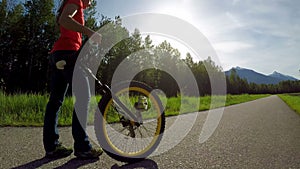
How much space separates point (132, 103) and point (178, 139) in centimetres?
128

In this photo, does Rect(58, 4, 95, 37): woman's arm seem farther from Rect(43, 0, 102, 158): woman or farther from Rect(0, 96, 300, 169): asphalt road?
Rect(0, 96, 300, 169): asphalt road

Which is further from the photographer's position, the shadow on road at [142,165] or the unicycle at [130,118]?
the unicycle at [130,118]

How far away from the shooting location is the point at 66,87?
295cm

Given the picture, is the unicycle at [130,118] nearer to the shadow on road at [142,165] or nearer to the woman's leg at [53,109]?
the shadow on road at [142,165]

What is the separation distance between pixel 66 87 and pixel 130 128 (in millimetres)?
860

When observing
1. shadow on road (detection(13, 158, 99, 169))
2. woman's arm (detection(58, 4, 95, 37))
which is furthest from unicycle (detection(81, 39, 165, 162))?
woman's arm (detection(58, 4, 95, 37))

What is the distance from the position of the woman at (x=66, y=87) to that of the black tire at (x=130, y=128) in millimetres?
187

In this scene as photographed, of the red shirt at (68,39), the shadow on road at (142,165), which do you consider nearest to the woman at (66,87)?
the red shirt at (68,39)

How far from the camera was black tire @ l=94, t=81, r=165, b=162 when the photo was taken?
9.11 feet

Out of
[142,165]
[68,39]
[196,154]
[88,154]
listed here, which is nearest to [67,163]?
[88,154]

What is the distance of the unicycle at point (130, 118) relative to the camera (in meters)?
2.80

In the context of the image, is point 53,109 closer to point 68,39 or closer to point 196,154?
point 68,39

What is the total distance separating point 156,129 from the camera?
9.76 ft

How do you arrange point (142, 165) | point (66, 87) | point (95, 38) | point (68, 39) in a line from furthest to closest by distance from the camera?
point (66, 87), point (68, 39), point (95, 38), point (142, 165)
